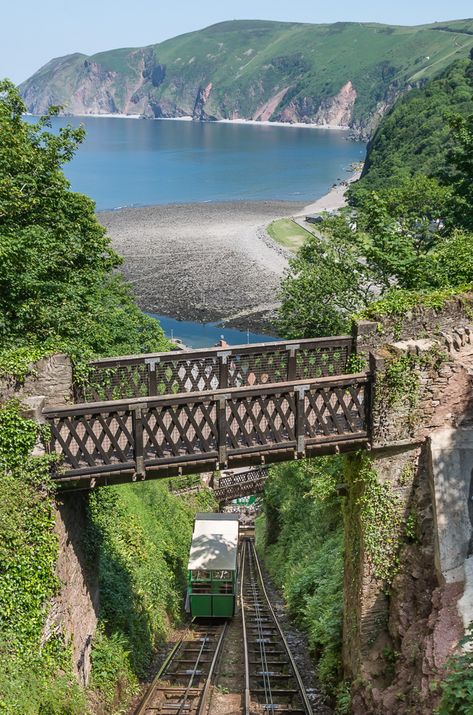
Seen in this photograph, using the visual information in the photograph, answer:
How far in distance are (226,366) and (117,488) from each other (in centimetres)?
884

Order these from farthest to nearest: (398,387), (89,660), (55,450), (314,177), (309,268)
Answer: (314,177)
(309,268)
(89,660)
(398,387)
(55,450)

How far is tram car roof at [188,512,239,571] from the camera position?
22.2 metres

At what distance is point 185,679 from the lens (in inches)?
682

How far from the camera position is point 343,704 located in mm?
14148

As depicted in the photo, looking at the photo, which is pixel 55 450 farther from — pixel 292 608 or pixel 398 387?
pixel 292 608

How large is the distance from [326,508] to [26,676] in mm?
12978

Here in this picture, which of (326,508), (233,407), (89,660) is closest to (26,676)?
(89,660)

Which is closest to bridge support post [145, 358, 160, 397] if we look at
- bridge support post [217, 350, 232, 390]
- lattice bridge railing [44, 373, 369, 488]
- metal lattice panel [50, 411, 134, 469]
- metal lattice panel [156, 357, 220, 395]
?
metal lattice panel [156, 357, 220, 395]

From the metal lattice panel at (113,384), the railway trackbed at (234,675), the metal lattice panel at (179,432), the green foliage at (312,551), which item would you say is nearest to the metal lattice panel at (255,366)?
the metal lattice panel at (113,384)

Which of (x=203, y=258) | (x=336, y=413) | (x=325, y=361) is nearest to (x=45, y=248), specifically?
(x=325, y=361)

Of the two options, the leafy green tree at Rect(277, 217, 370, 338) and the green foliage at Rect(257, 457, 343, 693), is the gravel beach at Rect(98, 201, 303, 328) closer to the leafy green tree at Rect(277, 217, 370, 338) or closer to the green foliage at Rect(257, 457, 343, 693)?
the leafy green tree at Rect(277, 217, 370, 338)

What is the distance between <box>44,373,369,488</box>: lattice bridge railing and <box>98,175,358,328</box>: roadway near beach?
35.5 metres

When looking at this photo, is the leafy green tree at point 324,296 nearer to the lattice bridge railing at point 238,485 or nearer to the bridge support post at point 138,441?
the lattice bridge railing at point 238,485

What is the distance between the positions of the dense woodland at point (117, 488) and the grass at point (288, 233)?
5773cm
